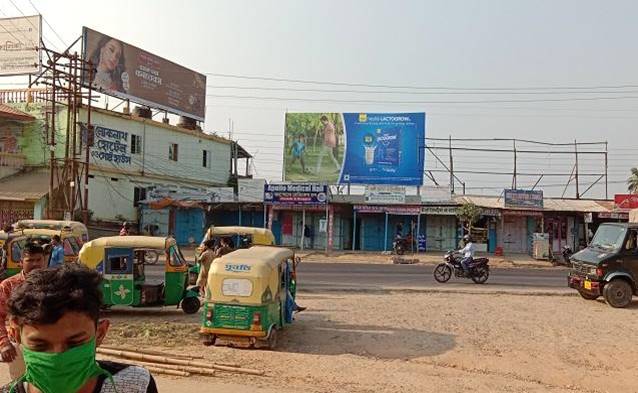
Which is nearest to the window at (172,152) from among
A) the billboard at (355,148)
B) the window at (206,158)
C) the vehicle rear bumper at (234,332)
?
the window at (206,158)

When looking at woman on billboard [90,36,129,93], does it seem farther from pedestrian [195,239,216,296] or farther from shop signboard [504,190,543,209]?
pedestrian [195,239,216,296]

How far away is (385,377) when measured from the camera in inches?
315

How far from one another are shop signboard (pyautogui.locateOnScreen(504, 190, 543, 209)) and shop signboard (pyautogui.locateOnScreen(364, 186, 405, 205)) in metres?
5.88

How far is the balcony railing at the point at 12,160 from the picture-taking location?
3378 cm

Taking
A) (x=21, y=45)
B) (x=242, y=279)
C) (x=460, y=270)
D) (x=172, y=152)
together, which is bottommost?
(x=460, y=270)

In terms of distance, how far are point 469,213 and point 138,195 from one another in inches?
778

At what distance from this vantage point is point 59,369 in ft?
6.30

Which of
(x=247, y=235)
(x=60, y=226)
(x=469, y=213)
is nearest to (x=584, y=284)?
(x=247, y=235)

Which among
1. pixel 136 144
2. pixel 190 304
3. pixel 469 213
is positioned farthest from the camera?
pixel 136 144

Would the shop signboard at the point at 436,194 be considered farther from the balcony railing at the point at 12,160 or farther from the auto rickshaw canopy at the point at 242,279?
the auto rickshaw canopy at the point at 242,279

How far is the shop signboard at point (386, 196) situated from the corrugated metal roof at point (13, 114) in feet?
62.4

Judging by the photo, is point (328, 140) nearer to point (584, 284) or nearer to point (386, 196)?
point (386, 196)

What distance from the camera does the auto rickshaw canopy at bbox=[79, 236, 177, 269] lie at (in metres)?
12.4

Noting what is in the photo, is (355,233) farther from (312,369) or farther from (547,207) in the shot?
(312,369)
